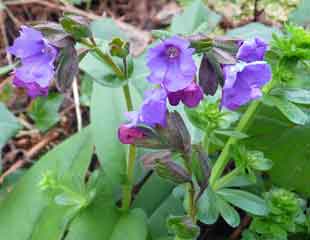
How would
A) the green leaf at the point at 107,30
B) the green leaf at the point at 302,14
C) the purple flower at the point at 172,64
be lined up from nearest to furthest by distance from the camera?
the purple flower at the point at 172,64
the green leaf at the point at 302,14
the green leaf at the point at 107,30

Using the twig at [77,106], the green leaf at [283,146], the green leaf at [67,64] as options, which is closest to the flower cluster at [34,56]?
the green leaf at [67,64]

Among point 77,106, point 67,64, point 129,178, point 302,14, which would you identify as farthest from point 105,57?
point 77,106

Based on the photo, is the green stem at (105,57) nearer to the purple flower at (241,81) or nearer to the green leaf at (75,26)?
the green leaf at (75,26)

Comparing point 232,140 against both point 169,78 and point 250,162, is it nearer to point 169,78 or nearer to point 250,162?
point 250,162

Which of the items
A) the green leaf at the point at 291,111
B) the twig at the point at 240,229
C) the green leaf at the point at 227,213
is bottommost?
the twig at the point at 240,229

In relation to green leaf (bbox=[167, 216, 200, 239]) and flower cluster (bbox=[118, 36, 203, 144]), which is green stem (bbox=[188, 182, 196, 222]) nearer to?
green leaf (bbox=[167, 216, 200, 239])

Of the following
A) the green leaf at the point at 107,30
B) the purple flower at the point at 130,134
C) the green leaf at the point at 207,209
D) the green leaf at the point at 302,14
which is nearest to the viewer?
the purple flower at the point at 130,134

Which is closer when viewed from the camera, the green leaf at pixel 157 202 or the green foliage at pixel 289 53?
the green foliage at pixel 289 53
